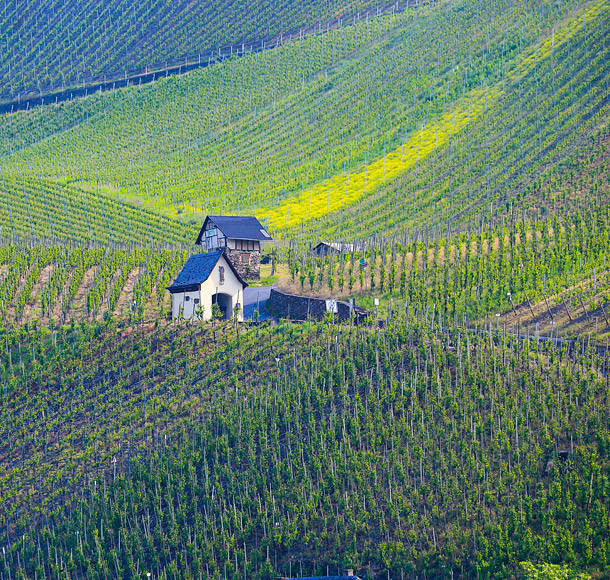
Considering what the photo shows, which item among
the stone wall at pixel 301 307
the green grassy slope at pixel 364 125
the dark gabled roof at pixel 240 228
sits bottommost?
the stone wall at pixel 301 307

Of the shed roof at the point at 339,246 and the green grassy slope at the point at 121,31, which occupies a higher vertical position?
the green grassy slope at the point at 121,31

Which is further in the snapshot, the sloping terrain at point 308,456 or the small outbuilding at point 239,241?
the small outbuilding at point 239,241

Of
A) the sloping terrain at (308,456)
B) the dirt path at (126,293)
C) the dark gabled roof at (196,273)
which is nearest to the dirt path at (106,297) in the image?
the dirt path at (126,293)

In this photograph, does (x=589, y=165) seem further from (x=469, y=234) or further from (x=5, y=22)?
(x=5, y=22)

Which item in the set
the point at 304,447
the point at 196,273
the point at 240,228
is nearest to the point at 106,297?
the point at 196,273

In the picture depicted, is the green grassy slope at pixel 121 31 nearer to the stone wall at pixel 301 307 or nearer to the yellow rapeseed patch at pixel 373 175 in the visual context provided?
the yellow rapeseed patch at pixel 373 175

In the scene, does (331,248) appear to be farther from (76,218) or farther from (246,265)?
(76,218)

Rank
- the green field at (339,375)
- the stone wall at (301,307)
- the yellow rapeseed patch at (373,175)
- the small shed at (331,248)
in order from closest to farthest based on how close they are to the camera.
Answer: the green field at (339,375)
the stone wall at (301,307)
the small shed at (331,248)
the yellow rapeseed patch at (373,175)

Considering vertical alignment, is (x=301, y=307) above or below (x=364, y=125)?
below
